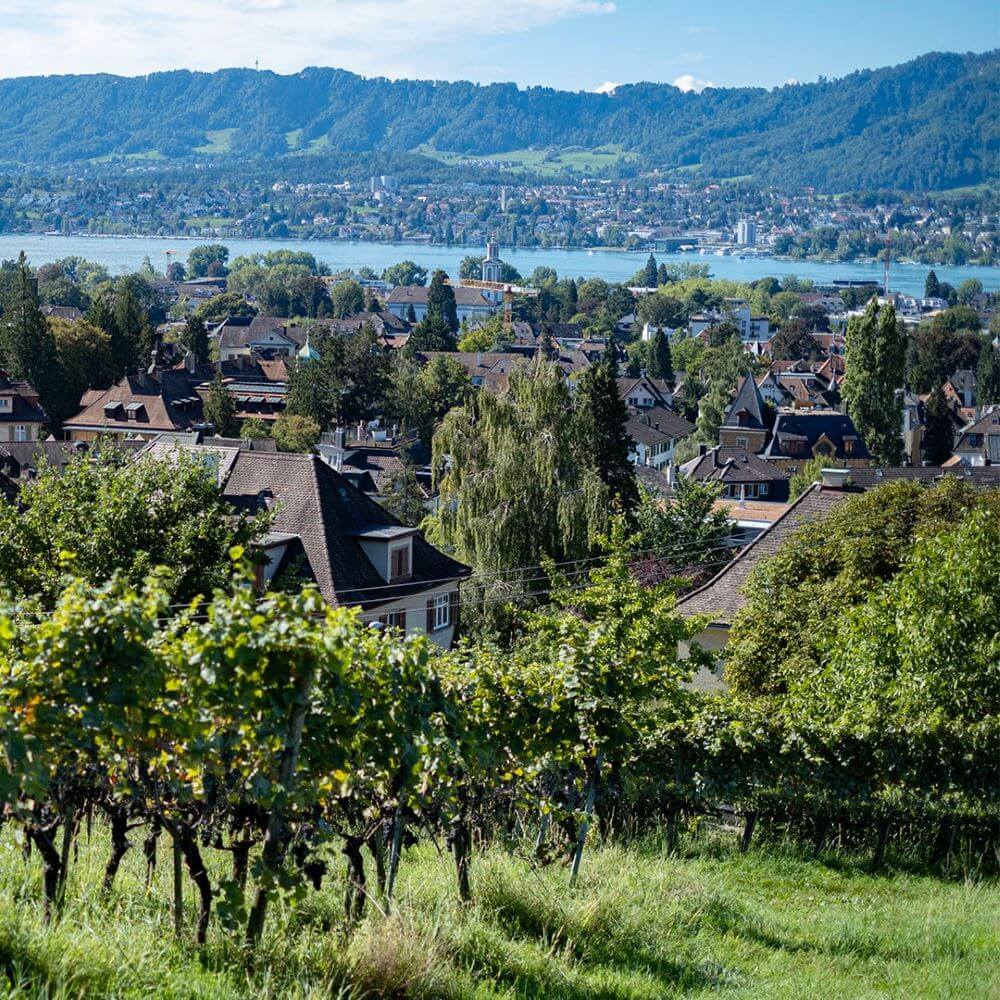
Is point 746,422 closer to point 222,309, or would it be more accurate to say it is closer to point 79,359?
point 79,359

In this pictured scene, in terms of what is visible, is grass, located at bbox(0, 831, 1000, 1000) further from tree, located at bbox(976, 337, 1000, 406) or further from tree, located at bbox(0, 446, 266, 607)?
tree, located at bbox(976, 337, 1000, 406)

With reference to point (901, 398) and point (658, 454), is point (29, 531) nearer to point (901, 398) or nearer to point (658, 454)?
point (901, 398)

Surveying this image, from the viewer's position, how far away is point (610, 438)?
43.6 metres

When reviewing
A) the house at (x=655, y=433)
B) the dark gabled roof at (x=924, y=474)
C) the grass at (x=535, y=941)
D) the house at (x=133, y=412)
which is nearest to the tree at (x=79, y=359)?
the house at (x=133, y=412)

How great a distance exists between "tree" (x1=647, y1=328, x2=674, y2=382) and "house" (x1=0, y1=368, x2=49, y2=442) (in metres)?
74.5

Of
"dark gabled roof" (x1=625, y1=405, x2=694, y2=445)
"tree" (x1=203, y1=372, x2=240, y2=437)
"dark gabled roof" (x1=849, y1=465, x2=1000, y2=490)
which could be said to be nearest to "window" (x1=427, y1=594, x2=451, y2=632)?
"dark gabled roof" (x1=849, y1=465, x2=1000, y2=490)

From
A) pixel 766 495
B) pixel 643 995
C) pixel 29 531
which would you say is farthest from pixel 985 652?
pixel 766 495

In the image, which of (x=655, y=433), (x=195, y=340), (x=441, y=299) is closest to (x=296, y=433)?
(x=655, y=433)

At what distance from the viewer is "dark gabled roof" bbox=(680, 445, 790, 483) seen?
67750 mm

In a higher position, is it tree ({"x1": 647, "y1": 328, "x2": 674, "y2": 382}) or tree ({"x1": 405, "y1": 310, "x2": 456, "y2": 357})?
tree ({"x1": 405, "y1": 310, "x2": 456, "y2": 357})

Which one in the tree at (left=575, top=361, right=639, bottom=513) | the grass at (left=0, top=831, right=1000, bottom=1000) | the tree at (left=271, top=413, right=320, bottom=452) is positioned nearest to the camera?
the grass at (left=0, top=831, right=1000, bottom=1000)

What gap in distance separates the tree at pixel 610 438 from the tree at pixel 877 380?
33038 millimetres

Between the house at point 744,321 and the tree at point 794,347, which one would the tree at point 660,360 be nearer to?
the tree at point 794,347

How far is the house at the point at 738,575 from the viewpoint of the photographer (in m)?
26.7
